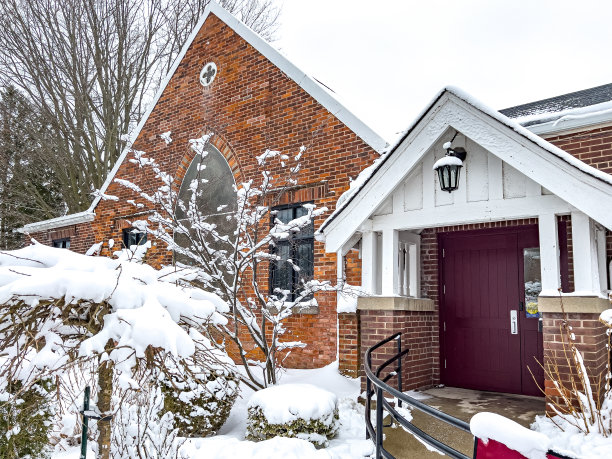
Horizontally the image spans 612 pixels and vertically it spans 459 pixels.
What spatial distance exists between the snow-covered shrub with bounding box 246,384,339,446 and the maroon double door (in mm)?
2700

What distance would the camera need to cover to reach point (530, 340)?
7.04 m

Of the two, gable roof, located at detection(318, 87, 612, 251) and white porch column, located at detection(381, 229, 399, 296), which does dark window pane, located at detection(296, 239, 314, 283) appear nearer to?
gable roof, located at detection(318, 87, 612, 251)

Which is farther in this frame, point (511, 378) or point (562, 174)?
point (511, 378)

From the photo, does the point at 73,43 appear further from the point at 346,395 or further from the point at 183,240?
the point at 346,395

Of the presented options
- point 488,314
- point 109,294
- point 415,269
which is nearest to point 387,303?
point 415,269

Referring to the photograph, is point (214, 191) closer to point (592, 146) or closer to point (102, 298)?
point (592, 146)

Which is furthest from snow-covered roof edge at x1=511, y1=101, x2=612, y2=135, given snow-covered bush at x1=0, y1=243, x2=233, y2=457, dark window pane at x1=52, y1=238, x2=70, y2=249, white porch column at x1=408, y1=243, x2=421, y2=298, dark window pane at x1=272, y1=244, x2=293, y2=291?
dark window pane at x1=52, y1=238, x2=70, y2=249

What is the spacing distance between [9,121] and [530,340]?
19.7m

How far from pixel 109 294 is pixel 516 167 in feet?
13.7

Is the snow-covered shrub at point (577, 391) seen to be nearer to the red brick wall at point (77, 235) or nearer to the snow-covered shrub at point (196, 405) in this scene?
the snow-covered shrub at point (196, 405)

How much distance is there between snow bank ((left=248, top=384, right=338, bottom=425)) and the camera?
17.7ft

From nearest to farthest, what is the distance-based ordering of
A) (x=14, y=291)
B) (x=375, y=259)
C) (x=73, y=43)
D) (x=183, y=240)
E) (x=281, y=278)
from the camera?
(x=14, y=291) → (x=375, y=259) → (x=281, y=278) → (x=183, y=240) → (x=73, y=43)

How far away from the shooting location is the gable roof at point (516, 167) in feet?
15.6

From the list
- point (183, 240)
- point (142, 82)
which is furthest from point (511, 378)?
point (142, 82)
